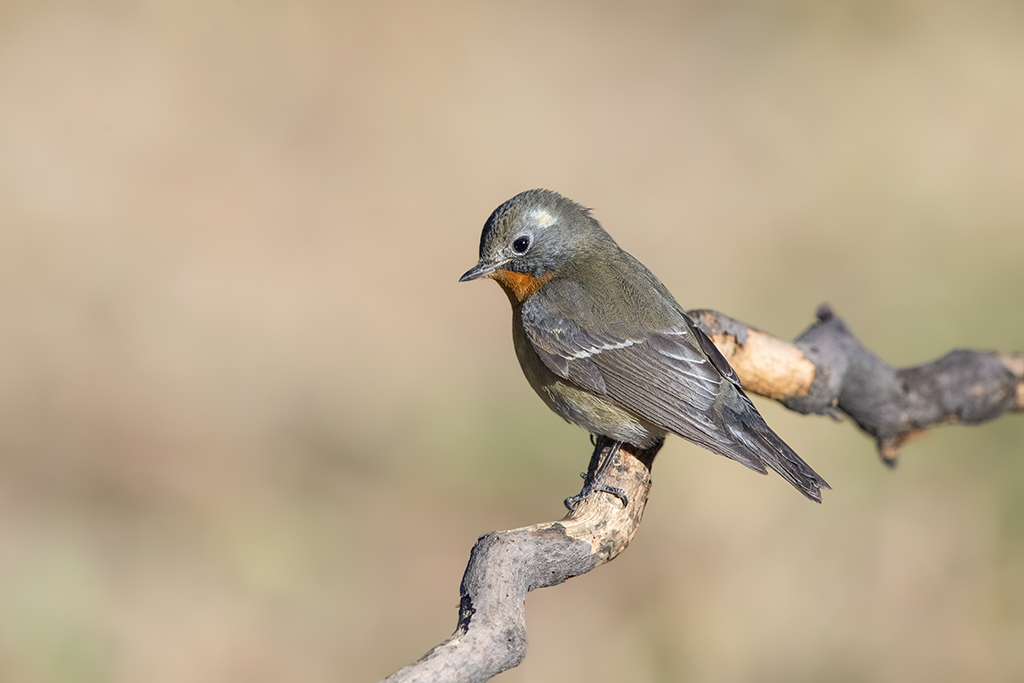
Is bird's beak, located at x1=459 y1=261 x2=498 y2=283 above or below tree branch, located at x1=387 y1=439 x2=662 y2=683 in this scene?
above

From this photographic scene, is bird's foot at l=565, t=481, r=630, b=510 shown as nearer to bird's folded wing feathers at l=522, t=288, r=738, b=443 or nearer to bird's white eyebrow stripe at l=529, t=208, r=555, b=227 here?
bird's folded wing feathers at l=522, t=288, r=738, b=443

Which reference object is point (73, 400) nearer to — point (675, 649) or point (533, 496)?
point (533, 496)

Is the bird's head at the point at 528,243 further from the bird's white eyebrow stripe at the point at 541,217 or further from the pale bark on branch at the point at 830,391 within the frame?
the pale bark on branch at the point at 830,391

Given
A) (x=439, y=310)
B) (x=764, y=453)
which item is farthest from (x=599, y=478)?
(x=439, y=310)

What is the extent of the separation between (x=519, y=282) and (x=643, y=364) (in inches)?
31.4

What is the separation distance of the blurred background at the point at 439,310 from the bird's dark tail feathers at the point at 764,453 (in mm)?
2315

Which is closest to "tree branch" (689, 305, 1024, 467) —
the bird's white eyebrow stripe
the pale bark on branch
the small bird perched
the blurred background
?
the pale bark on branch

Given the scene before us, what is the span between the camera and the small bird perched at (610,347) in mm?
3996

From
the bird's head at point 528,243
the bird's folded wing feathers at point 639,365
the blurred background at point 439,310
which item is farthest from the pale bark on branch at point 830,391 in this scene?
the blurred background at point 439,310

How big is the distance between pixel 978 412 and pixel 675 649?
229cm

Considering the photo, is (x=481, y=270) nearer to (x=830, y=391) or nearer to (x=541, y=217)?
(x=541, y=217)

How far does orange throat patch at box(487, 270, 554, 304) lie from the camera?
4.54 meters

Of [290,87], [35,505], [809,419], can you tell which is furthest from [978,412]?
[290,87]

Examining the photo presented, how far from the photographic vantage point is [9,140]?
7723 mm
